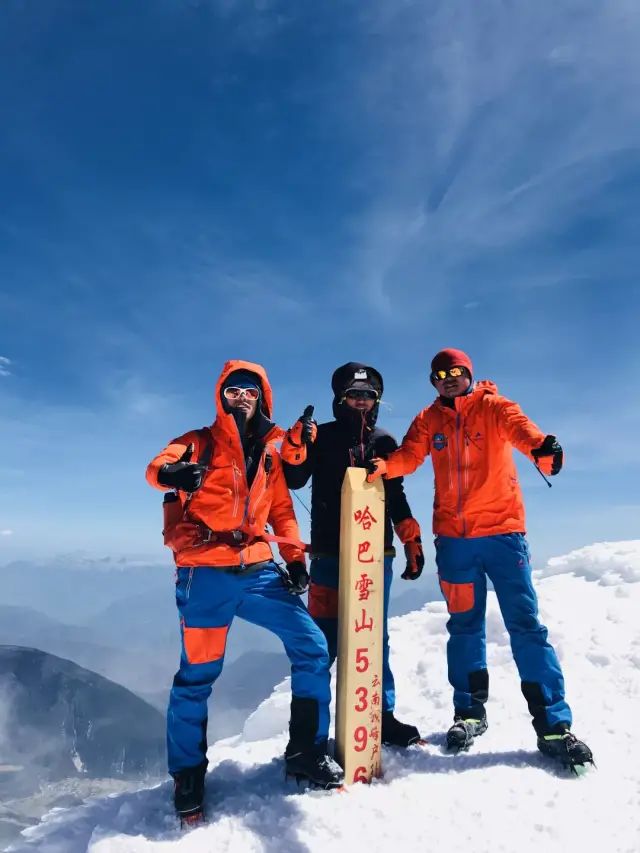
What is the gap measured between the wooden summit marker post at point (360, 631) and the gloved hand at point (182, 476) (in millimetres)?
1455

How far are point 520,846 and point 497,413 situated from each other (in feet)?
12.1

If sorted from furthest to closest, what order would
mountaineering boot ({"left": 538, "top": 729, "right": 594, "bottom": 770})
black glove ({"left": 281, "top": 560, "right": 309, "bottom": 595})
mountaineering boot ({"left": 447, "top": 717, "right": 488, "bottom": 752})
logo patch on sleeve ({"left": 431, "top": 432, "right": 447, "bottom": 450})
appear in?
logo patch on sleeve ({"left": 431, "top": 432, "right": 447, "bottom": 450}) → mountaineering boot ({"left": 447, "top": 717, "right": 488, "bottom": 752}) → black glove ({"left": 281, "top": 560, "right": 309, "bottom": 595}) → mountaineering boot ({"left": 538, "top": 729, "right": 594, "bottom": 770})

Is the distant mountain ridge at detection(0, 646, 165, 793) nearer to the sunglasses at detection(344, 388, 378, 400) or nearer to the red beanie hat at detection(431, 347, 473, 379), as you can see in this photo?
the sunglasses at detection(344, 388, 378, 400)

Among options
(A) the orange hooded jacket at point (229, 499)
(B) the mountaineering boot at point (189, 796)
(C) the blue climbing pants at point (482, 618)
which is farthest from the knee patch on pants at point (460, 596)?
(B) the mountaineering boot at point (189, 796)

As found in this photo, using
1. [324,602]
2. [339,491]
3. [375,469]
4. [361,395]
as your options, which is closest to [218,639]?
[324,602]

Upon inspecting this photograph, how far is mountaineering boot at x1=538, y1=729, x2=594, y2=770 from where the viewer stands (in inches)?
184

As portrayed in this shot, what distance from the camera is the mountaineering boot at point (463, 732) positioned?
Result: 5207 millimetres

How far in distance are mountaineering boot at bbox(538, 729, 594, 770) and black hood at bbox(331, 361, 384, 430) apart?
356 centimetres

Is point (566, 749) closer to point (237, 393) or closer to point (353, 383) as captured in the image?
point (353, 383)

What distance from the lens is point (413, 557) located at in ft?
19.5

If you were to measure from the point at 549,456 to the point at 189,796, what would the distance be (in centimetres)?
427

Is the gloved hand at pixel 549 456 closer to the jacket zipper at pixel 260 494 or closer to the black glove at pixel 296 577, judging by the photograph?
the black glove at pixel 296 577

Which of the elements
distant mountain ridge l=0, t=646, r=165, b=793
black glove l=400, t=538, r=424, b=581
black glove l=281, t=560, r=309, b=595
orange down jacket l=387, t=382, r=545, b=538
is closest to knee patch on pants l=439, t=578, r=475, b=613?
black glove l=400, t=538, r=424, b=581

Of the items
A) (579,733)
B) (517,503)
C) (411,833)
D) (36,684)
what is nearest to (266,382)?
(517,503)
